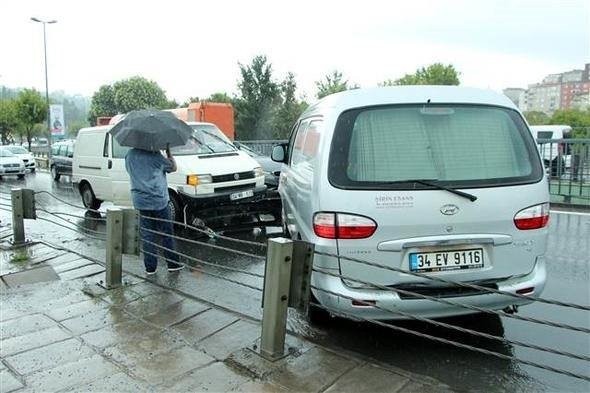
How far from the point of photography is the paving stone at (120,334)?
14.1 feet

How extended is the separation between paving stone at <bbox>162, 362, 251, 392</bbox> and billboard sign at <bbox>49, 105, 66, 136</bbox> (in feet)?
120

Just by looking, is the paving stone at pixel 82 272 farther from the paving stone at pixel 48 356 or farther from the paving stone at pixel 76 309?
the paving stone at pixel 48 356

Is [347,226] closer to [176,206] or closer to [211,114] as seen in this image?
[176,206]

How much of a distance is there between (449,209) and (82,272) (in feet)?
15.6

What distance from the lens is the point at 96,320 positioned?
15.8 feet

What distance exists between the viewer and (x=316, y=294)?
4090mm

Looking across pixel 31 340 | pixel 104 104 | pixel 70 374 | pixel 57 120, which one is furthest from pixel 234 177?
pixel 104 104

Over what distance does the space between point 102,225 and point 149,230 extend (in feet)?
16.9

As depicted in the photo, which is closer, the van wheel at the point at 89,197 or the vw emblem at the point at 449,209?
the vw emblem at the point at 449,209

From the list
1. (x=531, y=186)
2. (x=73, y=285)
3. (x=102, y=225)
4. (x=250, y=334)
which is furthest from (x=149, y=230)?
(x=102, y=225)

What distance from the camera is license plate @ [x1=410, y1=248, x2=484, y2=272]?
3674mm

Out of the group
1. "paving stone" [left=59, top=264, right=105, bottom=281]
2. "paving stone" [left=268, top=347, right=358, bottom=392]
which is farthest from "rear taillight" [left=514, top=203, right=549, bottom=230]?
"paving stone" [left=59, top=264, right=105, bottom=281]

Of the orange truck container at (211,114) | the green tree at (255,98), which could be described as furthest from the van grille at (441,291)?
the green tree at (255,98)

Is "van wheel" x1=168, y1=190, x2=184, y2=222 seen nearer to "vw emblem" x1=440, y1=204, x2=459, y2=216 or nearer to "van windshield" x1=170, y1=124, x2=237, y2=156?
"van windshield" x1=170, y1=124, x2=237, y2=156
